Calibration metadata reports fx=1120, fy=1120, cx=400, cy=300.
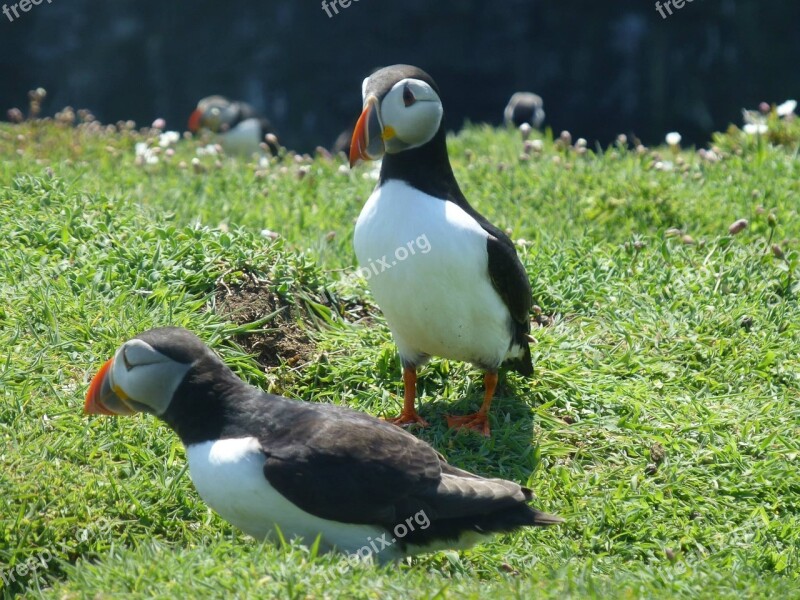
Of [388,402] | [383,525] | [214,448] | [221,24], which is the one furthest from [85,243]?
[221,24]

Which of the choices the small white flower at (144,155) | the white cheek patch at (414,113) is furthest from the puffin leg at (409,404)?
the small white flower at (144,155)

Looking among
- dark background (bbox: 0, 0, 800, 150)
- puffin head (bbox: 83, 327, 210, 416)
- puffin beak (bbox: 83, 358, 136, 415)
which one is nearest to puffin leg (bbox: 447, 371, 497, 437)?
puffin head (bbox: 83, 327, 210, 416)

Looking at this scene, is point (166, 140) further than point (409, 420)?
Yes

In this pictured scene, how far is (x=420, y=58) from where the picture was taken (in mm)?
14617

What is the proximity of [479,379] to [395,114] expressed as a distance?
4.77ft

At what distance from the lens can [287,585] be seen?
342 cm

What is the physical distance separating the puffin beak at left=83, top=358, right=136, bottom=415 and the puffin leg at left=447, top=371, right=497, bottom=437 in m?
1.57

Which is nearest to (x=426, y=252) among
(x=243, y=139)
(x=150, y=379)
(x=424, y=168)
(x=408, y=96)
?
(x=424, y=168)

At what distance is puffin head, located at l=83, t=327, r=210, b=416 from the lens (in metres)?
4.07

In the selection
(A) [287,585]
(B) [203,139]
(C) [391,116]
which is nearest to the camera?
(A) [287,585]

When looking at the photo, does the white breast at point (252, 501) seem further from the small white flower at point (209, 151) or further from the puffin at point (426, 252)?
the small white flower at point (209, 151)

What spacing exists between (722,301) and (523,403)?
1.41m

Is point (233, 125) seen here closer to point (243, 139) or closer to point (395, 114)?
point (243, 139)

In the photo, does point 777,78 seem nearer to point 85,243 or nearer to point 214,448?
point 85,243
